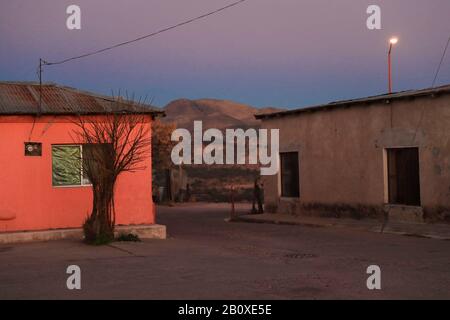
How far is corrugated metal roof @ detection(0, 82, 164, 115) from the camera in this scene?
51.5 feet

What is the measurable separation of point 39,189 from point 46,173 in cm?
45

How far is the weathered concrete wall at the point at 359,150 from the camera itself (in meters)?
17.2

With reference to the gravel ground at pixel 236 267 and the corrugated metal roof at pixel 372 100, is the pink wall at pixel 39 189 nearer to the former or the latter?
the gravel ground at pixel 236 267

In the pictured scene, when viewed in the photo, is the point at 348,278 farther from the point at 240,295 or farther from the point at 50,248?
the point at 50,248

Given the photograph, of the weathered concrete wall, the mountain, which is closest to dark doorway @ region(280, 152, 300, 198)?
A: the weathered concrete wall

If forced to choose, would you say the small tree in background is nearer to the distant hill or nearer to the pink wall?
the pink wall

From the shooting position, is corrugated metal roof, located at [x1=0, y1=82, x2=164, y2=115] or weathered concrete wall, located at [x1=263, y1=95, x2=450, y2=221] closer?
corrugated metal roof, located at [x1=0, y1=82, x2=164, y2=115]

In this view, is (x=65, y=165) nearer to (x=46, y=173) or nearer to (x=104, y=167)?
(x=46, y=173)

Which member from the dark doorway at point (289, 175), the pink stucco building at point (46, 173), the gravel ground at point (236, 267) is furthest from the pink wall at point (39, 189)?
the dark doorway at point (289, 175)

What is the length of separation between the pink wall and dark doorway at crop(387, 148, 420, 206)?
769cm

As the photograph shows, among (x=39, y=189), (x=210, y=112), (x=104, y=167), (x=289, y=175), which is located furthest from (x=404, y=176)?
(x=210, y=112)

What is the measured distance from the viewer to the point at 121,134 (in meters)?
14.8

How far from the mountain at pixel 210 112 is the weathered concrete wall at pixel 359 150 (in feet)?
226
